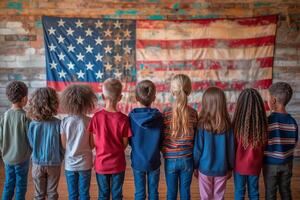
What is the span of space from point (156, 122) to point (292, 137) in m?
1.08

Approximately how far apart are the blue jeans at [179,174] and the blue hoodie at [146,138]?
14cm

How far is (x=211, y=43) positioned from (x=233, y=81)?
2.18ft

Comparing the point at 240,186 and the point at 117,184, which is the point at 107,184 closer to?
the point at 117,184

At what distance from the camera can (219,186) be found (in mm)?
2363

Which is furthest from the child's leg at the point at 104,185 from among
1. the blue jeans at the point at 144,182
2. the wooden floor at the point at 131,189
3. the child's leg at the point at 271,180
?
the child's leg at the point at 271,180

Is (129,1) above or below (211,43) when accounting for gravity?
above

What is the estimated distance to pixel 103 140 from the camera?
7.52ft

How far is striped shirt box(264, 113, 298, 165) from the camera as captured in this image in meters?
2.33

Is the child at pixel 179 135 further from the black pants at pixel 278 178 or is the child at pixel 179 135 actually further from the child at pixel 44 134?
the child at pixel 44 134

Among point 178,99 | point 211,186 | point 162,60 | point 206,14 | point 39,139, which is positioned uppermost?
point 206,14

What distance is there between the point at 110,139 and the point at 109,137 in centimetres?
2

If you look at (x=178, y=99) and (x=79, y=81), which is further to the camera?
(x=79, y=81)

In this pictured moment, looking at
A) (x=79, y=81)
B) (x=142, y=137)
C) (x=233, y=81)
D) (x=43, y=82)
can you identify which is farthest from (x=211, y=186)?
(x=43, y=82)

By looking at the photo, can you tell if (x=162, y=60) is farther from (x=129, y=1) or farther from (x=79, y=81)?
(x=79, y=81)
